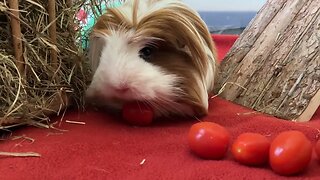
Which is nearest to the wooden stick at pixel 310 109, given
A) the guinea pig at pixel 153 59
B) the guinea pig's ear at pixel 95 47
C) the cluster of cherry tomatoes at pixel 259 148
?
the guinea pig at pixel 153 59

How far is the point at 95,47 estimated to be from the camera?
152 cm

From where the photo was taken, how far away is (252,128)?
132 centimetres

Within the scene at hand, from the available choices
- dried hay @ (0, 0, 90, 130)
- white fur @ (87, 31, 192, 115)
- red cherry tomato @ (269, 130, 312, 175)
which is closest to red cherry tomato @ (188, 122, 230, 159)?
red cherry tomato @ (269, 130, 312, 175)

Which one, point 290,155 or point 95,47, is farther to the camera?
point 95,47

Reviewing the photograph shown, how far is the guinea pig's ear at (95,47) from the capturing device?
4.75 feet

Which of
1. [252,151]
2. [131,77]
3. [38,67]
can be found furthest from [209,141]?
[38,67]

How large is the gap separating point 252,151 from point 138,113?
403mm

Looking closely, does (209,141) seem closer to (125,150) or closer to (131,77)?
(125,150)

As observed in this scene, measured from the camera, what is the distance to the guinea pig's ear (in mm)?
1449

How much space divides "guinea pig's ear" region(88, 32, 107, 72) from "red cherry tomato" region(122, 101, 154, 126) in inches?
7.8

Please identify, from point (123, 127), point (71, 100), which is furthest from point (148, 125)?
point (71, 100)

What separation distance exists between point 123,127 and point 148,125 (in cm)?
7

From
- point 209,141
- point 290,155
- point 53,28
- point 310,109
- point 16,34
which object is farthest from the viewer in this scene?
point 310,109

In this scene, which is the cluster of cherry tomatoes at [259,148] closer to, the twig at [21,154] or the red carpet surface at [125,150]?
the red carpet surface at [125,150]
